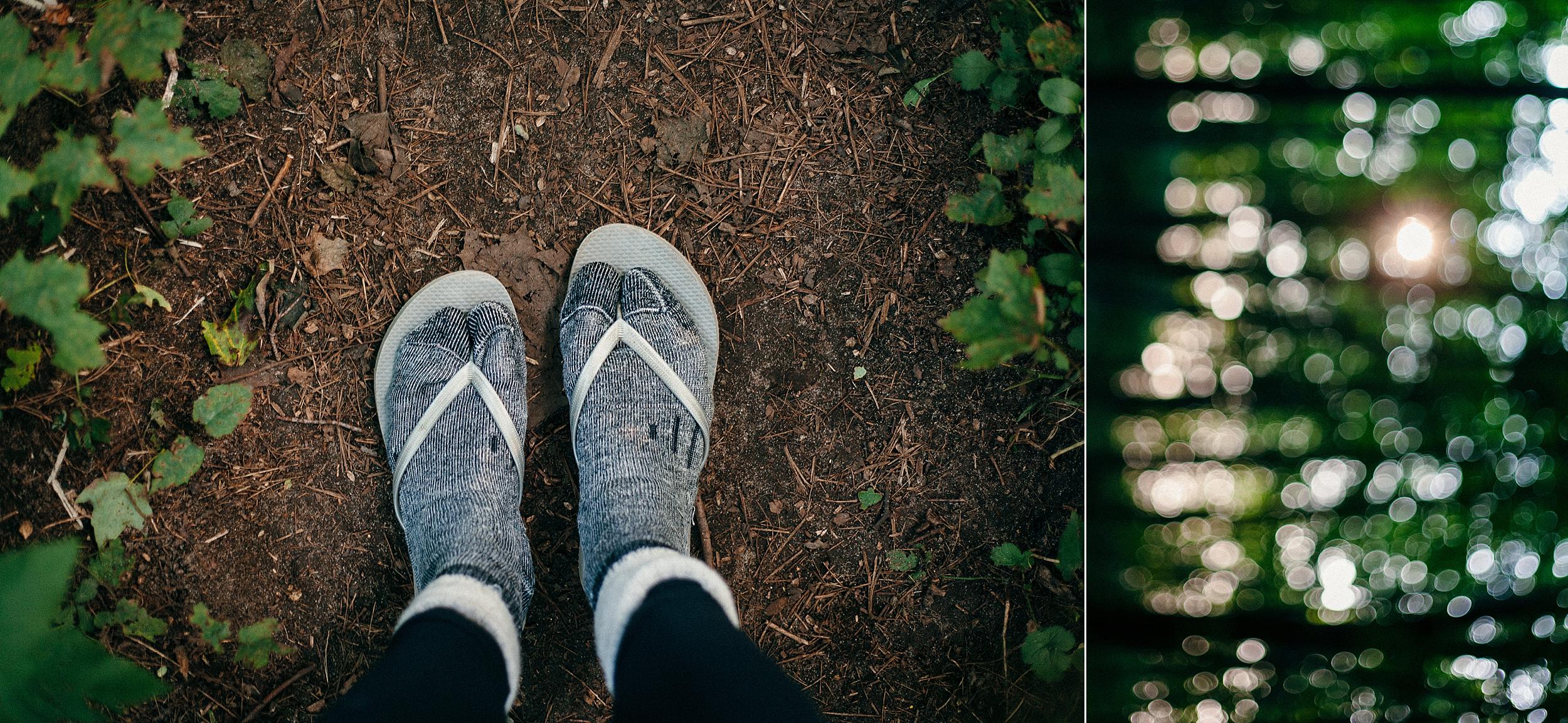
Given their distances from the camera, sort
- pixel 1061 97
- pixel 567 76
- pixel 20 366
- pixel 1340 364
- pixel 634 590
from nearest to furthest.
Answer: pixel 1340 364 < pixel 634 590 < pixel 1061 97 < pixel 20 366 < pixel 567 76

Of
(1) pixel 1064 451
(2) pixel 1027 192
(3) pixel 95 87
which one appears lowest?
(1) pixel 1064 451

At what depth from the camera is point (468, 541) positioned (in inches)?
71.0

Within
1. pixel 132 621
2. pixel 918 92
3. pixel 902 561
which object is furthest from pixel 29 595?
pixel 918 92

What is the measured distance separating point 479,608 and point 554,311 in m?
0.84

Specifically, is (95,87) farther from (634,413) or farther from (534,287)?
(634,413)

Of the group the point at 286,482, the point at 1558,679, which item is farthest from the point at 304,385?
the point at 1558,679

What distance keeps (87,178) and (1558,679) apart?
2481 millimetres

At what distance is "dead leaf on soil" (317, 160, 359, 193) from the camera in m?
1.98

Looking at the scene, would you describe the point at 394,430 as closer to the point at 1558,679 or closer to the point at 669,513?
the point at 669,513

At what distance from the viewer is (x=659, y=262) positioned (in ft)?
6.76

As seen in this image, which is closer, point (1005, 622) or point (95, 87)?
point (95, 87)

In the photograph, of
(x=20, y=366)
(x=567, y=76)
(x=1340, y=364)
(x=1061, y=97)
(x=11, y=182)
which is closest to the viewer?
(x=1340, y=364)

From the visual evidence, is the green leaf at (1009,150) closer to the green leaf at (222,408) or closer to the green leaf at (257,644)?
the green leaf at (222,408)

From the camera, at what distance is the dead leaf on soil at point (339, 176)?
6.50 ft
